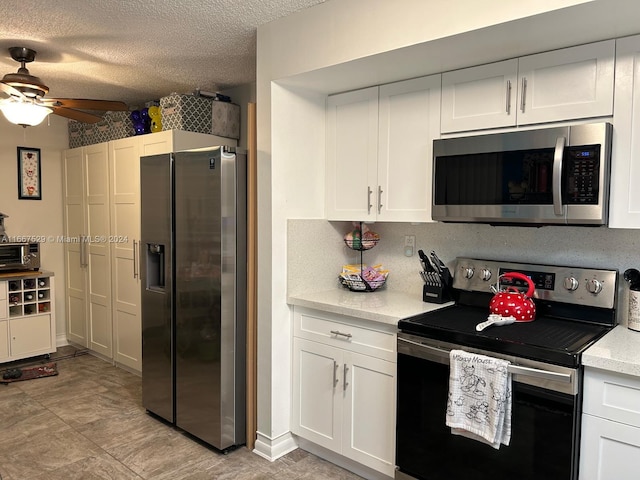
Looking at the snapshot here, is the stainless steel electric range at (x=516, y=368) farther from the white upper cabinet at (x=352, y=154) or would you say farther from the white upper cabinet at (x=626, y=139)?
the white upper cabinet at (x=352, y=154)

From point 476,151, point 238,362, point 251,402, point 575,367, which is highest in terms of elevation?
point 476,151

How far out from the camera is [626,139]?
6.02ft

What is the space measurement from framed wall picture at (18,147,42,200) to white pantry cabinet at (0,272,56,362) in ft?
2.74

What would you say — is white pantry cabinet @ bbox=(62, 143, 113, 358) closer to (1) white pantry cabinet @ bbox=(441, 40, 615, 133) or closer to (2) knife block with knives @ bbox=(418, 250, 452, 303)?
(2) knife block with knives @ bbox=(418, 250, 452, 303)

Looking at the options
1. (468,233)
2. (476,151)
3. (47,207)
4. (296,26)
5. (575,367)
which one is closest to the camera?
(575,367)

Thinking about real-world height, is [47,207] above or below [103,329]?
above

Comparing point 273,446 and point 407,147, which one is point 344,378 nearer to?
point 273,446

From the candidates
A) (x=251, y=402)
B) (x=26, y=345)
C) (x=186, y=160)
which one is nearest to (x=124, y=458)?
(x=251, y=402)

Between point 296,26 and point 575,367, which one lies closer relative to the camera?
point 575,367

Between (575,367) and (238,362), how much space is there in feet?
5.65

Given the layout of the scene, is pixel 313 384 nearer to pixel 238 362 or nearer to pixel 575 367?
pixel 238 362

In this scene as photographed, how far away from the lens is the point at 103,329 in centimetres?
429

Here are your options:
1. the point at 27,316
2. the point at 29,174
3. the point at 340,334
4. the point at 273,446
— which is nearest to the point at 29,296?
the point at 27,316

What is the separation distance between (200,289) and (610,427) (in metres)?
2.00
